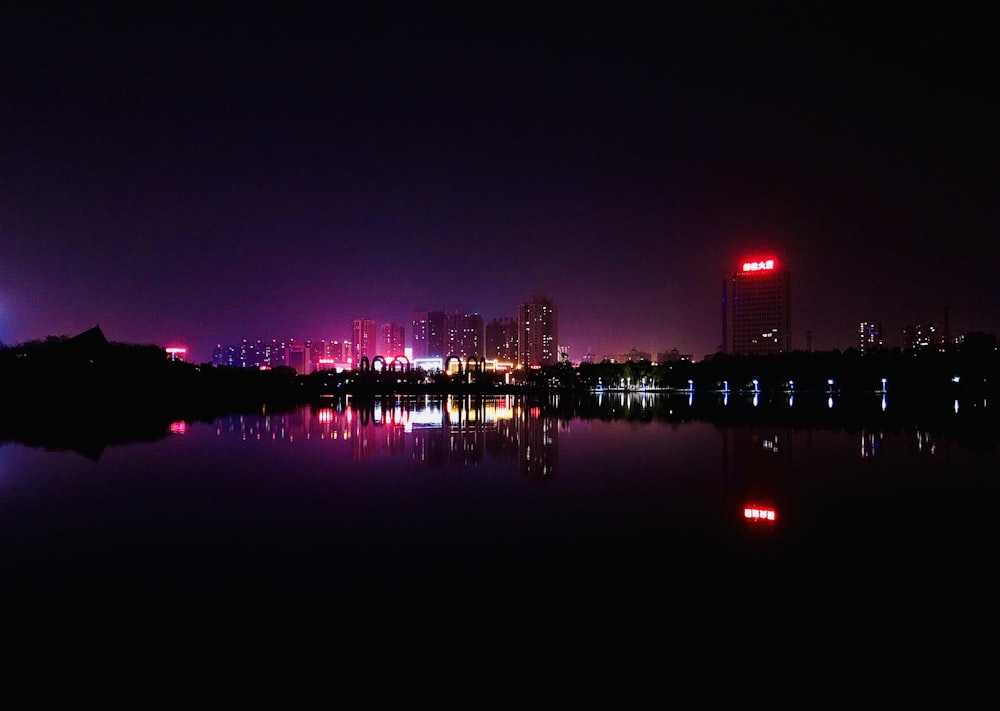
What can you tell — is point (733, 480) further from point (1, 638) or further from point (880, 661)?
point (1, 638)

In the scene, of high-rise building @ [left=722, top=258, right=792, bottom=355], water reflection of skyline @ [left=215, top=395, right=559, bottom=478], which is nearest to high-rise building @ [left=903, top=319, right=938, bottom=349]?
high-rise building @ [left=722, top=258, right=792, bottom=355]

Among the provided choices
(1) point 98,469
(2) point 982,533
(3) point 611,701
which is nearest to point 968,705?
(3) point 611,701

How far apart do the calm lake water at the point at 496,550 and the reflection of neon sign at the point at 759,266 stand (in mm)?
171865

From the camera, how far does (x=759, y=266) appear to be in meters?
180

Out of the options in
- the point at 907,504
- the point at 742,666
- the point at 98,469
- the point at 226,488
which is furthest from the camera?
the point at 98,469

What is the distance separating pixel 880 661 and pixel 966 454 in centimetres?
1636

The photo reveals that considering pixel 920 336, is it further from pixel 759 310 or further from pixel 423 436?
pixel 423 436

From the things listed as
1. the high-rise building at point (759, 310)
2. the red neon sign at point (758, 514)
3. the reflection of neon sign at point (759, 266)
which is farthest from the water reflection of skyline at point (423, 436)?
the reflection of neon sign at point (759, 266)

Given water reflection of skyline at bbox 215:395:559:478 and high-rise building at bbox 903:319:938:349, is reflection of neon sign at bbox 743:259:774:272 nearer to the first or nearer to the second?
high-rise building at bbox 903:319:938:349

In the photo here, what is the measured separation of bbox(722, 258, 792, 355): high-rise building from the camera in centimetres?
17700

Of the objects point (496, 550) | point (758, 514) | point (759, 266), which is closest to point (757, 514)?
point (758, 514)

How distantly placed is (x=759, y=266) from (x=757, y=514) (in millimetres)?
182474

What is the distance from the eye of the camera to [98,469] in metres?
15.9

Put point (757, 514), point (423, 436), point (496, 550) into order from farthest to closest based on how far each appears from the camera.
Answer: point (423, 436)
point (757, 514)
point (496, 550)
